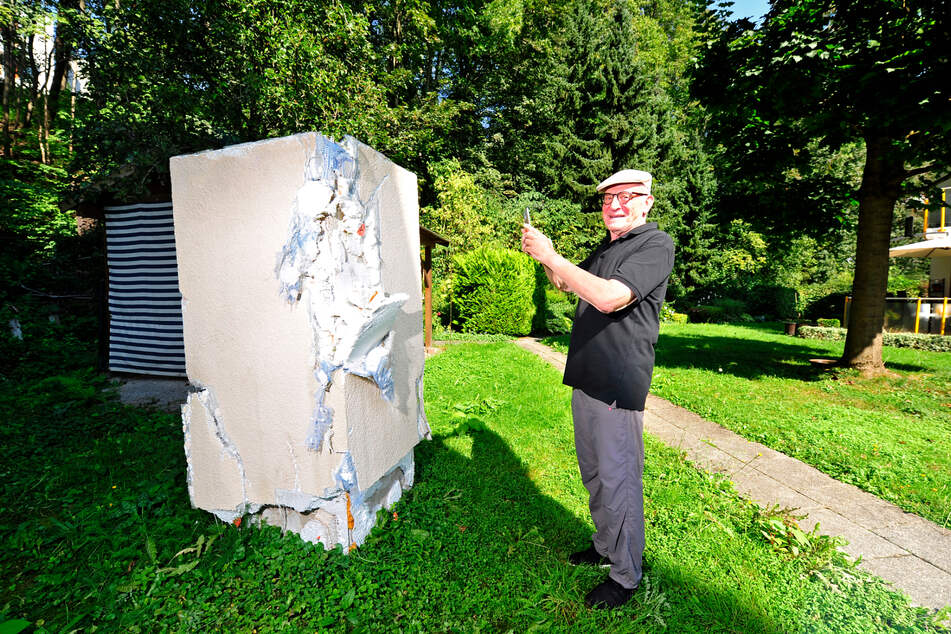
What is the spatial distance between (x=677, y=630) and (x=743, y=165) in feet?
25.4

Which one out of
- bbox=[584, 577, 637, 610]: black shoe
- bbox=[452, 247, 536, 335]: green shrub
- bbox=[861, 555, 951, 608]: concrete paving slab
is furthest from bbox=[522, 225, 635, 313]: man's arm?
bbox=[452, 247, 536, 335]: green shrub

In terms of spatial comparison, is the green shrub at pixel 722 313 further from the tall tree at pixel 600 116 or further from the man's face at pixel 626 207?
the man's face at pixel 626 207

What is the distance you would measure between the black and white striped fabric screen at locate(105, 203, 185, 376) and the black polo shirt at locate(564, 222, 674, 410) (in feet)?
22.1

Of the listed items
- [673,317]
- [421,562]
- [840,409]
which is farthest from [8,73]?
[673,317]

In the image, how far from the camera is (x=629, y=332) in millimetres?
1962

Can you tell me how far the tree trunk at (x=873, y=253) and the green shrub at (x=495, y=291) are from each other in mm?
7178

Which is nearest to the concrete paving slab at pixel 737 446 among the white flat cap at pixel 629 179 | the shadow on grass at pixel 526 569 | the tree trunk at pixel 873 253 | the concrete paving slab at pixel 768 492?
the concrete paving slab at pixel 768 492

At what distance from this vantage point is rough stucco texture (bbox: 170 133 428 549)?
1.98m

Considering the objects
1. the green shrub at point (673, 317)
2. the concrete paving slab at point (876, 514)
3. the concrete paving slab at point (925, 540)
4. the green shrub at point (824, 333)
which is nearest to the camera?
the concrete paving slab at point (925, 540)

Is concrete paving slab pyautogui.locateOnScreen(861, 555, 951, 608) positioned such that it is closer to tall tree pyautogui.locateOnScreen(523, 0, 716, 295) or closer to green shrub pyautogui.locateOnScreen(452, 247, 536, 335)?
green shrub pyautogui.locateOnScreen(452, 247, 536, 335)

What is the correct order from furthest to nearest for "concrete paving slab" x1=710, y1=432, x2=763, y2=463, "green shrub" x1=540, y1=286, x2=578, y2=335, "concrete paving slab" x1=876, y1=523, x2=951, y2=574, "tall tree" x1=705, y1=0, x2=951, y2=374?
"green shrub" x1=540, y1=286, x2=578, y2=335 < "tall tree" x1=705, y1=0, x2=951, y2=374 < "concrete paving slab" x1=710, y1=432, x2=763, y2=463 < "concrete paving slab" x1=876, y1=523, x2=951, y2=574

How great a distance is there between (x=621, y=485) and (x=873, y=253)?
758cm

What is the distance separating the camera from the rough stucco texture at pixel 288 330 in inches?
78.0

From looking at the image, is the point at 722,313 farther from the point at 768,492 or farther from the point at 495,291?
the point at 768,492
